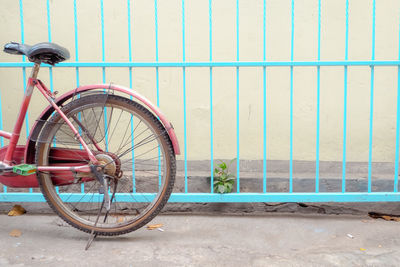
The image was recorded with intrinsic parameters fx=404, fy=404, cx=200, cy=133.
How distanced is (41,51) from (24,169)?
0.76 meters

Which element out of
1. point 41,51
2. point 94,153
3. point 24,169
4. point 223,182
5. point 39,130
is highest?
point 41,51

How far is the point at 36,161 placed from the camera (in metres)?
2.66

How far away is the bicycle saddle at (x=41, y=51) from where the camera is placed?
2467 millimetres

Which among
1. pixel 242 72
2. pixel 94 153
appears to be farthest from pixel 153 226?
pixel 242 72

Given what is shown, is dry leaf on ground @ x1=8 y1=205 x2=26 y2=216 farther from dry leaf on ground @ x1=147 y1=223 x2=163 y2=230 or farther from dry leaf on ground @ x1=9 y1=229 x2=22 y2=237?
dry leaf on ground @ x1=147 y1=223 x2=163 y2=230

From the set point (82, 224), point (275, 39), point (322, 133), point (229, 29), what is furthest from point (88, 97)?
point (322, 133)

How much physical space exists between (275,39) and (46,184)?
237 centimetres

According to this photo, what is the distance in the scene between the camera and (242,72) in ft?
12.6

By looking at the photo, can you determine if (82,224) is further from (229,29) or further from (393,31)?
(393,31)

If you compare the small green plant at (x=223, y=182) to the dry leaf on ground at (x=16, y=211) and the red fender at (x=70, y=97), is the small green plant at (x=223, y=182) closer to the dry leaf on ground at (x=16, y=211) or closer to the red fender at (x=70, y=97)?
the red fender at (x=70, y=97)

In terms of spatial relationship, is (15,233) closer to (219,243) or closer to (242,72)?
(219,243)

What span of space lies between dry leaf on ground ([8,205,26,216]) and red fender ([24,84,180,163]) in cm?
85

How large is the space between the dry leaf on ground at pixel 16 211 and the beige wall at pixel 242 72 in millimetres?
952

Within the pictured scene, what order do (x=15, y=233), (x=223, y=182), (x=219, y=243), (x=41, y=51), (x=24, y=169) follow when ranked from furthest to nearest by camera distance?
(x=223, y=182) < (x=15, y=233) < (x=219, y=243) < (x=24, y=169) < (x=41, y=51)
